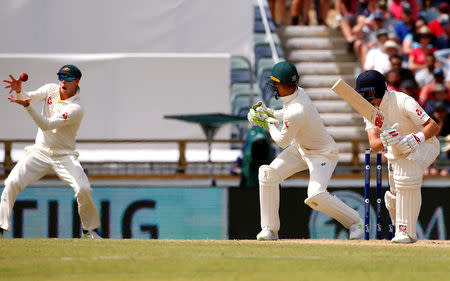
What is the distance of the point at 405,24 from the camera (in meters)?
18.3

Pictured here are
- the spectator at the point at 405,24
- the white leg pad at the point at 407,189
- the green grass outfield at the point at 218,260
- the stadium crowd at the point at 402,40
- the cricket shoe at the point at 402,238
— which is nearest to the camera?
the green grass outfield at the point at 218,260

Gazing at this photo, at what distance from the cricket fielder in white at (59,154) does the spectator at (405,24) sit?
26.9 feet

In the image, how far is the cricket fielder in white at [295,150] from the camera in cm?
1025

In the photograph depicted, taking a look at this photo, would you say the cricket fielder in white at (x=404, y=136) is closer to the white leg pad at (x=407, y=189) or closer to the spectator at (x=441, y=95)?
the white leg pad at (x=407, y=189)

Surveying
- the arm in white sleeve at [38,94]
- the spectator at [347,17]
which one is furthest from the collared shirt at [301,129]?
the spectator at [347,17]

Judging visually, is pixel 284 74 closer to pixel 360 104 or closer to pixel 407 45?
pixel 360 104

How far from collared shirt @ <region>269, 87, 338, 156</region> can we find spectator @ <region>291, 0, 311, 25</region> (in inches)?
324

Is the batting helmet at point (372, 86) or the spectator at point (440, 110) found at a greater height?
the spectator at point (440, 110)

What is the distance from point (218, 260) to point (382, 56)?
29.2 feet

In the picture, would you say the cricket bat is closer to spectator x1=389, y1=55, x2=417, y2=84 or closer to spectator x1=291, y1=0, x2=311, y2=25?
spectator x1=389, y1=55, x2=417, y2=84

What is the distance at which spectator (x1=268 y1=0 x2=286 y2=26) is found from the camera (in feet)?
61.3

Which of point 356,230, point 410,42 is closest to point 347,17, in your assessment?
point 410,42

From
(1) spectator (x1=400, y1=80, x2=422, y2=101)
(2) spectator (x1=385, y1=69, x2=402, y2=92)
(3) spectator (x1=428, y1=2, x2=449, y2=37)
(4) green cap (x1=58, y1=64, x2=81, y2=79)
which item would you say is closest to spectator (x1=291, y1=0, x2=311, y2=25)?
(3) spectator (x1=428, y1=2, x2=449, y2=37)

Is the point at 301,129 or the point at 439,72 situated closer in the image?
the point at 301,129
